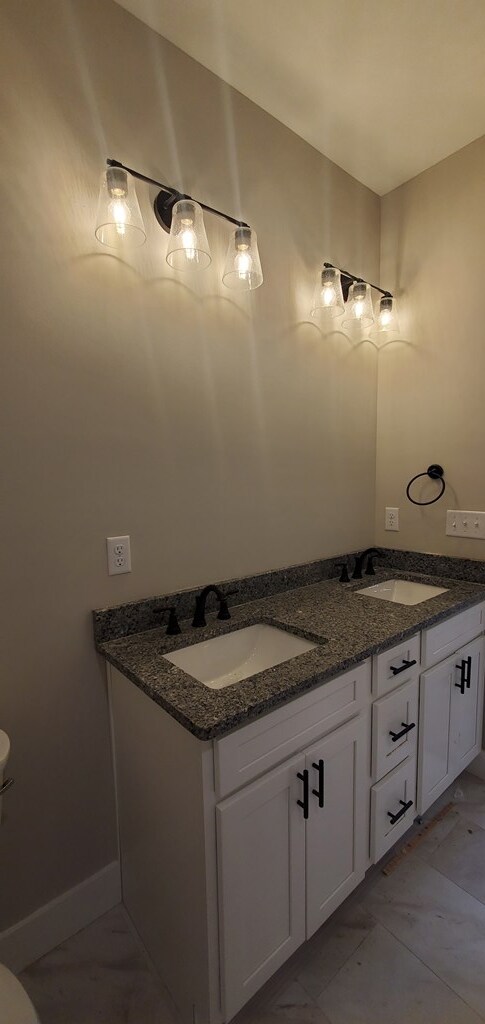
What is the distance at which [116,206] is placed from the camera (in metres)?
1.13

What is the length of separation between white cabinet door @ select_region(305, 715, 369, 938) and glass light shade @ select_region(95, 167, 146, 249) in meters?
1.47

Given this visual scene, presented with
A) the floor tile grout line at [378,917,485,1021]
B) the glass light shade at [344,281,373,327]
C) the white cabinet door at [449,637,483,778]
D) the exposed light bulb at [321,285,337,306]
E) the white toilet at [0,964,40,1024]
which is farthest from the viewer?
the glass light shade at [344,281,373,327]

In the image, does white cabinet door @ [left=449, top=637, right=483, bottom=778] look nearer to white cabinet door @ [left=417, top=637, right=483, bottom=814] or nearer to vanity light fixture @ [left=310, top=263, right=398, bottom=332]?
white cabinet door @ [left=417, top=637, right=483, bottom=814]

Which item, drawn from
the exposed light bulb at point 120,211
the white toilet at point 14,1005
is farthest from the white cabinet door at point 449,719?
the exposed light bulb at point 120,211

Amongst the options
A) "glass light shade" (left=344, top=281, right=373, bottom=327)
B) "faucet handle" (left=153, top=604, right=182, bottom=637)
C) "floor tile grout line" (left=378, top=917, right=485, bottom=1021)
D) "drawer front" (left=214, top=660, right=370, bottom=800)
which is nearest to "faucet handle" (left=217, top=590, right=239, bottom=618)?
"faucet handle" (left=153, top=604, right=182, bottom=637)

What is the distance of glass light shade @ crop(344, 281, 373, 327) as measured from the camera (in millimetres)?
1839

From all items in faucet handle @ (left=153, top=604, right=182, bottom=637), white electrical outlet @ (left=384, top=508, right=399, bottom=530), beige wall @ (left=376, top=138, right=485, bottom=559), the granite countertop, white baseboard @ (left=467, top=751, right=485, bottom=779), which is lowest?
white baseboard @ (left=467, top=751, right=485, bottom=779)

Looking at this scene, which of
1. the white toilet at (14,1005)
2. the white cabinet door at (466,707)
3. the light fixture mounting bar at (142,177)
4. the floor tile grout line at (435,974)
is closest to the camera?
the white toilet at (14,1005)

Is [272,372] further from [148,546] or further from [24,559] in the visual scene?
[24,559]

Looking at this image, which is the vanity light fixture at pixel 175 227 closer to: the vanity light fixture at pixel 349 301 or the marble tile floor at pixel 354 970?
the vanity light fixture at pixel 349 301

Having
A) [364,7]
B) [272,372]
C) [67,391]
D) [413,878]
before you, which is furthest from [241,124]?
[413,878]

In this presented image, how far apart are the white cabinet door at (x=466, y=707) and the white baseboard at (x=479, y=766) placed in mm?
39

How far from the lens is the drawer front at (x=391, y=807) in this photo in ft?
4.30

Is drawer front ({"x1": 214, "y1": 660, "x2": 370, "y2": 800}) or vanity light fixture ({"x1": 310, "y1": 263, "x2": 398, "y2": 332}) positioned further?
vanity light fixture ({"x1": 310, "y1": 263, "x2": 398, "y2": 332})
